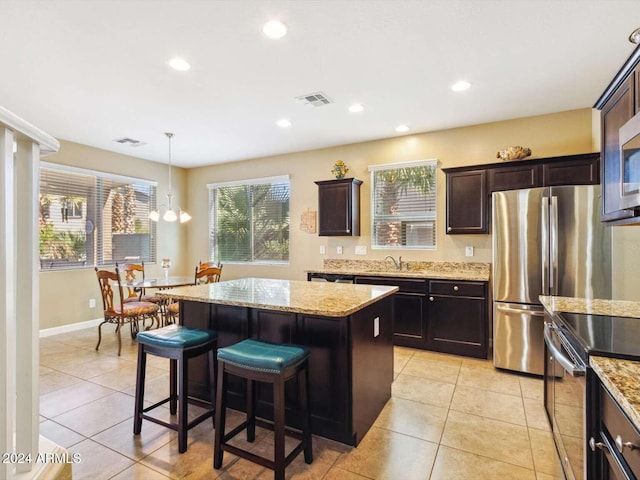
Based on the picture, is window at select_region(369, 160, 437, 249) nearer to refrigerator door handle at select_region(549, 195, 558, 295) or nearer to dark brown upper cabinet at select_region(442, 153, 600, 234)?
dark brown upper cabinet at select_region(442, 153, 600, 234)

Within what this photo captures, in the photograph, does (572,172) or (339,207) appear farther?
(339,207)

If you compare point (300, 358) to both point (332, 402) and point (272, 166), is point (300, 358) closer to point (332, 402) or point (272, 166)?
point (332, 402)

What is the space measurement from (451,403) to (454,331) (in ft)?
4.11

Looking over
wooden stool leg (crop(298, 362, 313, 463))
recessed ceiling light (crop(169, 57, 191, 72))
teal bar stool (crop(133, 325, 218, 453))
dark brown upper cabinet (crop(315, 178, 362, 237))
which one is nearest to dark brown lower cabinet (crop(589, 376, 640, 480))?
wooden stool leg (crop(298, 362, 313, 463))

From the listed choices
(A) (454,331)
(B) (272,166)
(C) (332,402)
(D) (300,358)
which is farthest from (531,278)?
(B) (272,166)

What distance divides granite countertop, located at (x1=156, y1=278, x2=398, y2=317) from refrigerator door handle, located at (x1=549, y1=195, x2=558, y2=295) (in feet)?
5.49

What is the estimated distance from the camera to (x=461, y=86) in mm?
3264

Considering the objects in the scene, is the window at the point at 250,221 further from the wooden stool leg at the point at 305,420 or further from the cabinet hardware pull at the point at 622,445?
the cabinet hardware pull at the point at 622,445

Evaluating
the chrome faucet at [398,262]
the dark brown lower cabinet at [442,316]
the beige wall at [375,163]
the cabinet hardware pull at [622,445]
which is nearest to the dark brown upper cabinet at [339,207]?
the beige wall at [375,163]

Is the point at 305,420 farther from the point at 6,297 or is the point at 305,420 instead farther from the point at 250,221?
the point at 250,221

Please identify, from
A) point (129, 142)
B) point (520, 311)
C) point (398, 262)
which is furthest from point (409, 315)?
point (129, 142)

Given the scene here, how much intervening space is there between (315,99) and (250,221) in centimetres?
313

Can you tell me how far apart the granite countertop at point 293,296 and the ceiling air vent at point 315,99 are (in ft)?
6.32

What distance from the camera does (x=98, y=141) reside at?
16.4 ft
